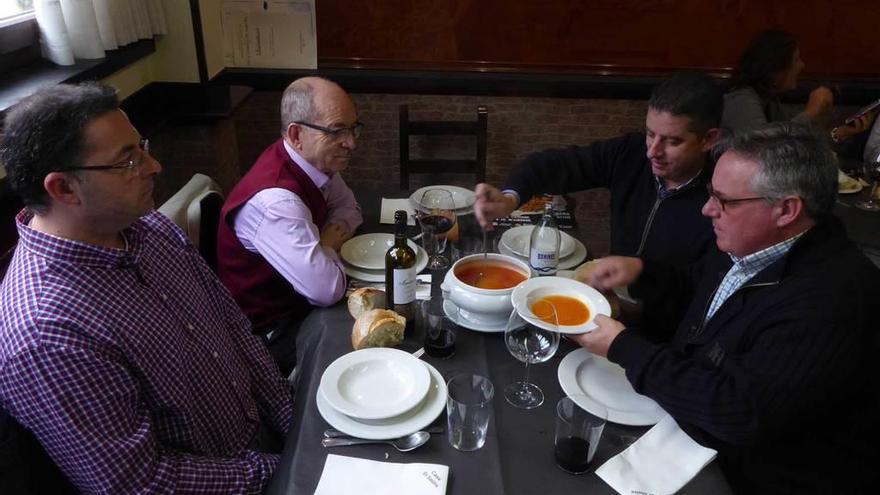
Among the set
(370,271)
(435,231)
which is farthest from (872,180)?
(370,271)

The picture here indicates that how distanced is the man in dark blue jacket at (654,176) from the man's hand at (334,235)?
0.46m

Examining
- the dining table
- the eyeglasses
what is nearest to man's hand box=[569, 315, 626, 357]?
the dining table

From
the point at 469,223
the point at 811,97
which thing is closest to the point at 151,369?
the point at 469,223

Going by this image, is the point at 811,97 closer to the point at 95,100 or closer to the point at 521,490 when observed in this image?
the point at 521,490

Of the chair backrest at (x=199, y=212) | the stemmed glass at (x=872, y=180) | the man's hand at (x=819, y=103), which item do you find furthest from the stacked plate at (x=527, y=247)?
the man's hand at (x=819, y=103)

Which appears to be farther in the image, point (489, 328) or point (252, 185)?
point (252, 185)

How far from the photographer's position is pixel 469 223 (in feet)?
7.55

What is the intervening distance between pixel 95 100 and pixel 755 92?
2.94 meters

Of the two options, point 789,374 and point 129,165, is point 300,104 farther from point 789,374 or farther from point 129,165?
point 789,374

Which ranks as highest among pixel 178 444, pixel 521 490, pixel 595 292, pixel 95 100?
pixel 95 100

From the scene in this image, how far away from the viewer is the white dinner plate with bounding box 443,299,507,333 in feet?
5.33

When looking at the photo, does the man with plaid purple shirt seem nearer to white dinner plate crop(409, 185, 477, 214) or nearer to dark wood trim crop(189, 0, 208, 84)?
white dinner plate crop(409, 185, 477, 214)

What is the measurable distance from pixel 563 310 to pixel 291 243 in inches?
31.6

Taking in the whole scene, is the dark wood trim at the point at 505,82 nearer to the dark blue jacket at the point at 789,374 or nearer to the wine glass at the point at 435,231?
the wine glass at the point at 435,231
